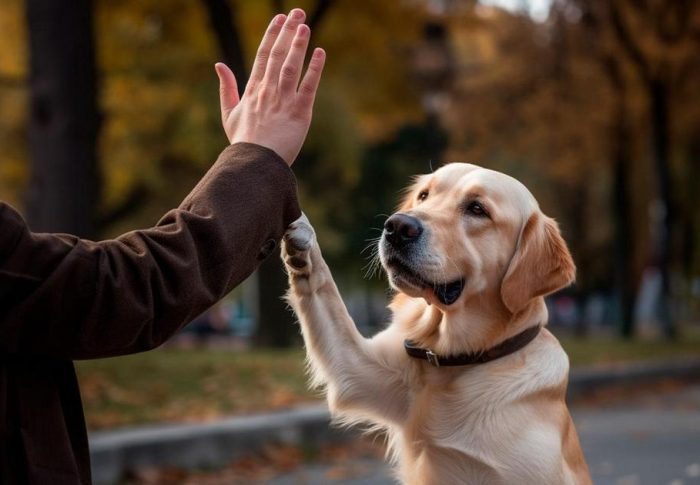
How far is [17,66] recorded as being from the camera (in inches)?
795

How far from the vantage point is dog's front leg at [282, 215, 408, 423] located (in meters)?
3.72

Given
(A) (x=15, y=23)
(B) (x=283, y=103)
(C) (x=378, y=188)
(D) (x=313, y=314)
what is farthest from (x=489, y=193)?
(C) (x=378, y=188)

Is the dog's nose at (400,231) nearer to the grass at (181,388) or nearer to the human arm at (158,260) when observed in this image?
the human arm at (158,260)

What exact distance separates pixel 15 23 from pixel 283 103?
17.8 meters

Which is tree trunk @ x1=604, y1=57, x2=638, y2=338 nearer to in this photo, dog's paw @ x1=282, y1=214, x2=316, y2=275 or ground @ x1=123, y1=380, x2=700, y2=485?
ground @ x1=123, y1=380, x2=700, y2=485

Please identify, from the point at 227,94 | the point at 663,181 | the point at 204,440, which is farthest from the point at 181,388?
the point at 663,181

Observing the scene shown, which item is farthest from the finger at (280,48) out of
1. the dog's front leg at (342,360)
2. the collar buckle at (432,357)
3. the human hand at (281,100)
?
the collar buckle at (432,357)

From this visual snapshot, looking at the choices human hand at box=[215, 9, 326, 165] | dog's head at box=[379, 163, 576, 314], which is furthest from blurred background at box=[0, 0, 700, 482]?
human hand at box=[215, 9, 326, 165]

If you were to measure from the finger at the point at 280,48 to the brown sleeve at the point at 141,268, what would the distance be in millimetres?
171

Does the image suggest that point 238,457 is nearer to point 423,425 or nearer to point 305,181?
point 423,425

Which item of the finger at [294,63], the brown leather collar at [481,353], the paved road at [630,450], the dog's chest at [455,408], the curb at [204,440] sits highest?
the finger at [294,63]

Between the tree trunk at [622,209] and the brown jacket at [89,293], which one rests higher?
the brown jacket at [89,293]

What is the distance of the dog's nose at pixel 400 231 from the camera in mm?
3771

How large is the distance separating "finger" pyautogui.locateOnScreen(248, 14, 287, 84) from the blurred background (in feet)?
20.3
